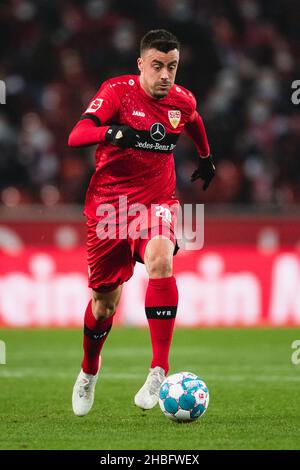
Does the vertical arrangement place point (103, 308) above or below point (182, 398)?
above

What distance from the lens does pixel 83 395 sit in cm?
670

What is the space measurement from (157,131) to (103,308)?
1174 mm

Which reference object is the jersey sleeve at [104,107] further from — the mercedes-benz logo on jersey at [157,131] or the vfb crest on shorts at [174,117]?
the vfb crest on shorts at [174,117]

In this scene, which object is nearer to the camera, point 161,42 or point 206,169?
point 161,42

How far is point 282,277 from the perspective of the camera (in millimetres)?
13383

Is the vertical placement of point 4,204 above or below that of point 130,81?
above

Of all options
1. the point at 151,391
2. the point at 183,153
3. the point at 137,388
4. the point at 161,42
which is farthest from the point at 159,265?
the point at 183,153

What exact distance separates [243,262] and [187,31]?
458cm

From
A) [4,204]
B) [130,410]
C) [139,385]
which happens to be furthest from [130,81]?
[4,204]

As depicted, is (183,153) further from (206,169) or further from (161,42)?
(161,42)

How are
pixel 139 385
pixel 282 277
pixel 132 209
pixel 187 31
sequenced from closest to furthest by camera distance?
pixel 132 209 → pixel 139 385 → pixel 282 277 → pixel 187 31

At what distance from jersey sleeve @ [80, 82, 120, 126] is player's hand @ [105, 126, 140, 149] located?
0.29 meters

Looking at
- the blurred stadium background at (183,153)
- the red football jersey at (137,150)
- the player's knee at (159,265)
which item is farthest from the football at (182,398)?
the blurred stadium background at (183,153)

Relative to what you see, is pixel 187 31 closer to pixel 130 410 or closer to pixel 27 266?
pixel 27 266
